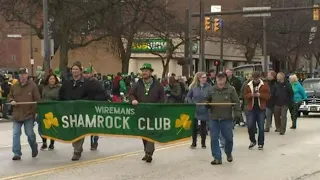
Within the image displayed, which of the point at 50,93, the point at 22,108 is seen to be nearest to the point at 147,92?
the point at 22,108

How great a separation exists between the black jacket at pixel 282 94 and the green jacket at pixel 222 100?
20.3 ft

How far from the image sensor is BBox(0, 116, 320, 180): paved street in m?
9.34

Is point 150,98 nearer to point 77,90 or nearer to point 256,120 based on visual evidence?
point 77,90

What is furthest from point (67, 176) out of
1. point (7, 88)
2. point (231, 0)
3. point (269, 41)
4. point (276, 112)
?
point (231, 0)

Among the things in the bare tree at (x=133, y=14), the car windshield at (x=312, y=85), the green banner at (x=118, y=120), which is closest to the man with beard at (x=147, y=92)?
the green banner at (x=118, y=120)

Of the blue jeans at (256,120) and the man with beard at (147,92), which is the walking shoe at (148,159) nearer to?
the man with beard at (147,92)

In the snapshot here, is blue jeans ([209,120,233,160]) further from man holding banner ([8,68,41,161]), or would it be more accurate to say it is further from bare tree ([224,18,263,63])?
bare tree ([224,18,263,63])

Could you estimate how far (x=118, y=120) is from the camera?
11062mm

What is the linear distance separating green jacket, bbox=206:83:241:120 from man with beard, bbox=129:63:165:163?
97 cm

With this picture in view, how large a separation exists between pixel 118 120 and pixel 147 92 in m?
0.82

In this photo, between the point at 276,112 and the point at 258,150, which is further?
the point at 276,112

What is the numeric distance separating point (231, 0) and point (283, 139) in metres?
64.3

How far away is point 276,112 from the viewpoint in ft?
55.4

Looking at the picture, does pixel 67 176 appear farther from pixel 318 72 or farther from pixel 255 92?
pixel 318 72
